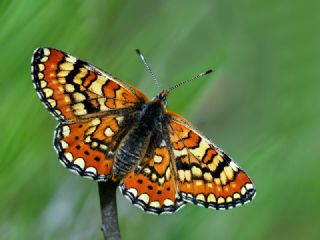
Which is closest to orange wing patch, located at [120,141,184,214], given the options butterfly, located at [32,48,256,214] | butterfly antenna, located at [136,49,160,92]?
butterfly, located at [32,48,256,214]

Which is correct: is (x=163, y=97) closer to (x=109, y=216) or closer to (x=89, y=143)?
(x=89, y=143)

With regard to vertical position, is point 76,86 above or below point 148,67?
below

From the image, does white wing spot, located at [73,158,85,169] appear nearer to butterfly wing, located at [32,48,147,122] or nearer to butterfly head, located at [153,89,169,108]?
butterfly wing, located at [32,48,147,122]

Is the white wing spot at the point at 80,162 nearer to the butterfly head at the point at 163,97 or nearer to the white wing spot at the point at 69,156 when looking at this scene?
the white wing spot at the point at 69,156

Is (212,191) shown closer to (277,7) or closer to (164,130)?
(164,130)

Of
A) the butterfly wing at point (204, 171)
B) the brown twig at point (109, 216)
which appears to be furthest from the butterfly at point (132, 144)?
the brown twig at point (109, 216)

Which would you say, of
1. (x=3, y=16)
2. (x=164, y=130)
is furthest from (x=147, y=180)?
(x=3, y=16)

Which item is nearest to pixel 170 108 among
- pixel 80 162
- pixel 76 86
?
pixel 80 162
